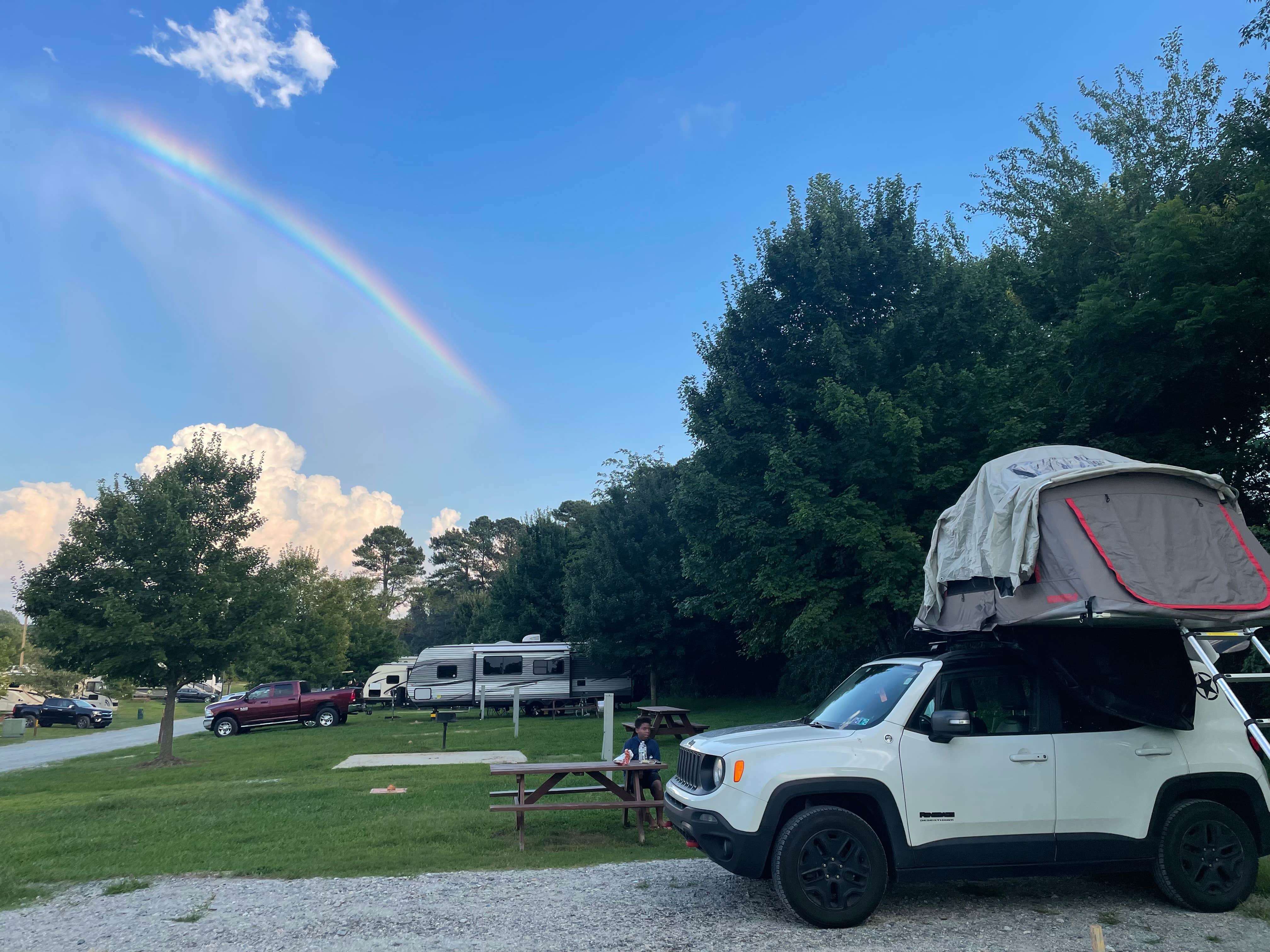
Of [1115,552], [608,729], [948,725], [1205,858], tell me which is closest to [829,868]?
[948,725]

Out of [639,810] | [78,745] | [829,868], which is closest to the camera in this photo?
[829,868]

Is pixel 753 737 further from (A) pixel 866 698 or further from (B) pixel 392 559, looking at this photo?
(B) pixel 392 559

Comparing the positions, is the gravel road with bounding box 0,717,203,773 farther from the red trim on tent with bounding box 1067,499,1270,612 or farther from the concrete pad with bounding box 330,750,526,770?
the red trim on tent with bounding box 1067,499,1270,612

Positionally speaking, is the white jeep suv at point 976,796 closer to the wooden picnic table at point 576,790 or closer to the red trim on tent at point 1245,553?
the red trim on tent at point 1245,553

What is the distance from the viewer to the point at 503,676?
3538 cm

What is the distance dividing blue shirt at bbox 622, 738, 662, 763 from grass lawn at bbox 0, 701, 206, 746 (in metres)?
27.6

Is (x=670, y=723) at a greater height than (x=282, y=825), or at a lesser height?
greater

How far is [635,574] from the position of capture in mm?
33438

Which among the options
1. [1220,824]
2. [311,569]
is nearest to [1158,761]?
[1220,824]

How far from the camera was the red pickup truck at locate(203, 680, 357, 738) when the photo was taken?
28.1 meters

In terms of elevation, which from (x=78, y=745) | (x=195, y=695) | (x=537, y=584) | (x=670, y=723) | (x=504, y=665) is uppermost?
(x=537, y=584)

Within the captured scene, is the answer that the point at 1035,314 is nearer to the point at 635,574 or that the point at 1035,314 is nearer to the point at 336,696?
the point at 635,574

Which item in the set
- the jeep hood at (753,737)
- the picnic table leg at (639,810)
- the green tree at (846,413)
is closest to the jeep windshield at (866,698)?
the jeep hood at (753,737)

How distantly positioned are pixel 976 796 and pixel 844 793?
944mm
